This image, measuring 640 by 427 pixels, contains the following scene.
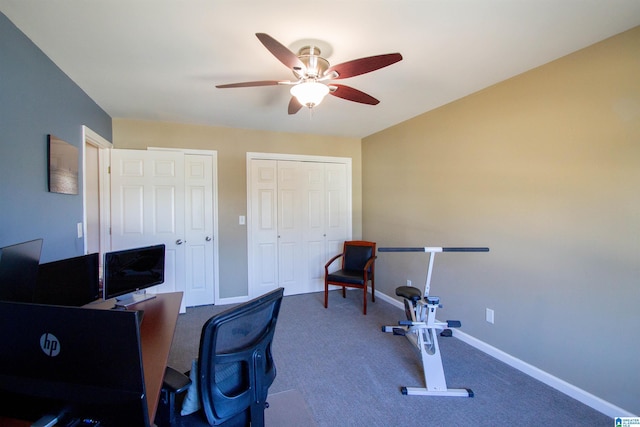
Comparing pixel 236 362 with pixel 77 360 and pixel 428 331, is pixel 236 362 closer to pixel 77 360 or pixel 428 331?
pixel 77 360

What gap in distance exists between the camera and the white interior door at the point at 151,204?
329 centimetres

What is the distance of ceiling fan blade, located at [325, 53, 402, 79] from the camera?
5.11 feet

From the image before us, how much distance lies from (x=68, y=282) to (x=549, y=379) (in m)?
3.40

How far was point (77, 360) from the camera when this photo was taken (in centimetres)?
68

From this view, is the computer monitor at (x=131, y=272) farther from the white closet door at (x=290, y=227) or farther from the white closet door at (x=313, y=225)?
the white closet door at (x=313, y=225)

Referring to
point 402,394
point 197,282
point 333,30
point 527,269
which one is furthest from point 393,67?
point 197,282

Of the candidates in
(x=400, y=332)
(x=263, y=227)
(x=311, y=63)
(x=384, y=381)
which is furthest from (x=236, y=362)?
(x=263, y=227)

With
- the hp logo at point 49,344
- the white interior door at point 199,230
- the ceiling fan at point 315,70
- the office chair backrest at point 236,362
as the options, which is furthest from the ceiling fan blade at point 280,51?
the white interior door at point 199,230

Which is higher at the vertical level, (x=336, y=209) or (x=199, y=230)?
(x=336, y=209)

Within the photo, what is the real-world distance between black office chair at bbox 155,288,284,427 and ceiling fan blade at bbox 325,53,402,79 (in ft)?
4.36

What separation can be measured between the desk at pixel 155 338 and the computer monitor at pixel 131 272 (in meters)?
0.10

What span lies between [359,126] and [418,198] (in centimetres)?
131

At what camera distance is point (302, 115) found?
342 centimetres

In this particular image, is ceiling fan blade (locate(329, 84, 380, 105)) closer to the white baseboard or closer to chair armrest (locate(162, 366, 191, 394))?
chair armrest (locate(162, 366, 191, 394))
